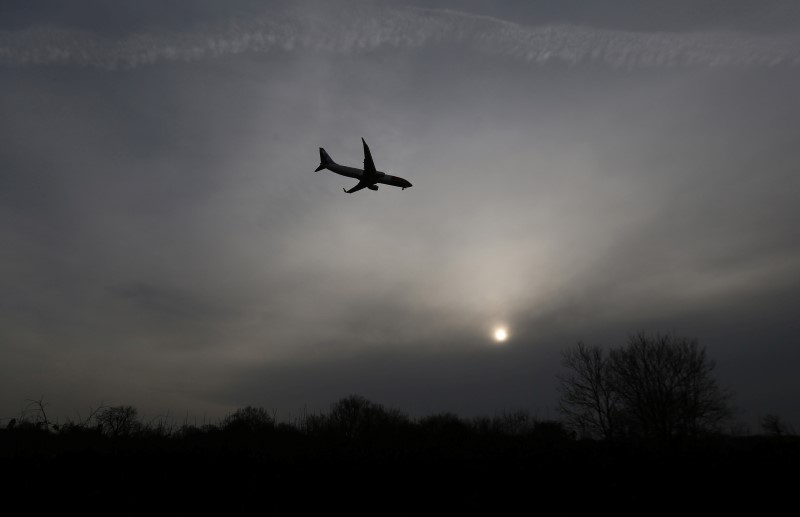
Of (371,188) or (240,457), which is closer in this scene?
(240,457)

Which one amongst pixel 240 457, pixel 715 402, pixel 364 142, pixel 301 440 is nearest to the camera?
pixel 240 457

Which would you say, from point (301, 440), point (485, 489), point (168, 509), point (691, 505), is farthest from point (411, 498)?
point (301, 440)

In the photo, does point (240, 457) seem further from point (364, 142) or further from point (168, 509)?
point (364, 142)

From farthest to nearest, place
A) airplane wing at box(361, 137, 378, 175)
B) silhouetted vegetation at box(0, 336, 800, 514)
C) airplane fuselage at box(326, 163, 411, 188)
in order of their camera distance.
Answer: airplane fuselage at box(326, 163, 411, 188)
airplane wing at box(361, 137, 378, 175)
silhouetted vegetation at box(0, 336, 800, 514)

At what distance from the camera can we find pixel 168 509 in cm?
959

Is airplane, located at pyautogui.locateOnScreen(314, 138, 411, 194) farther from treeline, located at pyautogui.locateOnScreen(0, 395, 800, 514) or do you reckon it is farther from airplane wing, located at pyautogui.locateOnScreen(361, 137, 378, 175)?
treeline, located at pyautogui.locateOnScreen(0, 395, 800, 514)

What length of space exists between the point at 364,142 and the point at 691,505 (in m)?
32.6

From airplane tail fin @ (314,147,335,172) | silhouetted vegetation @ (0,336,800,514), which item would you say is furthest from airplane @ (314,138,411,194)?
silhouetted vegetation @ (0,336,800,514)

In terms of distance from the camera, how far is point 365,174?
39.2m

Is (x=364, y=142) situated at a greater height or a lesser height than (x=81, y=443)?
greater

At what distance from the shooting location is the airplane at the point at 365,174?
3825 centimetres

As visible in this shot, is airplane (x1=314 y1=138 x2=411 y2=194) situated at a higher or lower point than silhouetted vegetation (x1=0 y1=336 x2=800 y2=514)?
higher

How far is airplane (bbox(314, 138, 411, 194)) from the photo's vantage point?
3825 cm

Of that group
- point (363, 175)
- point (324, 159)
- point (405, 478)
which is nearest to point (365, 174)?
point (363, 175)
